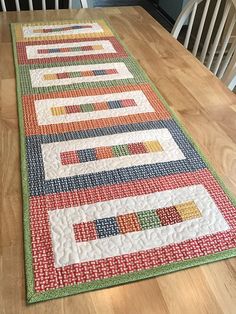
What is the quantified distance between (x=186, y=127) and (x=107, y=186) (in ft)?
1.00

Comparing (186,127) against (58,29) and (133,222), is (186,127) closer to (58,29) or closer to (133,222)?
(133,222)

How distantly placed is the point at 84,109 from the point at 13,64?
36 cm

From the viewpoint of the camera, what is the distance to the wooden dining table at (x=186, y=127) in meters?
0.51

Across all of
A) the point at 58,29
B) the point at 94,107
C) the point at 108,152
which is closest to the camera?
the point at 108,152

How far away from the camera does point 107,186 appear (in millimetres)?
692

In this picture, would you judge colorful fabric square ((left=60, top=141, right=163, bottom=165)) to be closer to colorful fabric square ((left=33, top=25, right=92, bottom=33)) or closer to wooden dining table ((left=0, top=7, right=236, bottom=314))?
wooden dining table ((left=0, top=7, right=236, bottom=314))

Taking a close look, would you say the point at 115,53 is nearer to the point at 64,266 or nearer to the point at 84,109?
the point at 84,109

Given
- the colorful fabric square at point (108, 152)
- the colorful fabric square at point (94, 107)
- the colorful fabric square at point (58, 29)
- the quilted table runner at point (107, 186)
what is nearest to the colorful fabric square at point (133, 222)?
the quilted table runner at point (107, 186)

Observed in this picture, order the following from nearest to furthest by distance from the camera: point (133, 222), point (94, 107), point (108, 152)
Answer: point (133, 222)
point (108, 152)
point (94, 107)

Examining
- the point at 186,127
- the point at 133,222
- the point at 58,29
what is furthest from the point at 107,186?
the point at 58,29

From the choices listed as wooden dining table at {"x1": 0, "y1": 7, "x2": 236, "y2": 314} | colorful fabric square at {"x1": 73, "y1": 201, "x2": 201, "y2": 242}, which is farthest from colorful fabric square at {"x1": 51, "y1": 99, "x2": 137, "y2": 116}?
colorful fabric square at {"x1": 73, "y1": 201, "x2": 201, "y2": 242}

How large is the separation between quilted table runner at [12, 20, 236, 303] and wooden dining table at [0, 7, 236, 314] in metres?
0.02

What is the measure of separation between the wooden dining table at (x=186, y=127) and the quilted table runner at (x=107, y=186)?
0.06 ft

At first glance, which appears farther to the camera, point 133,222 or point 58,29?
point 58,29
